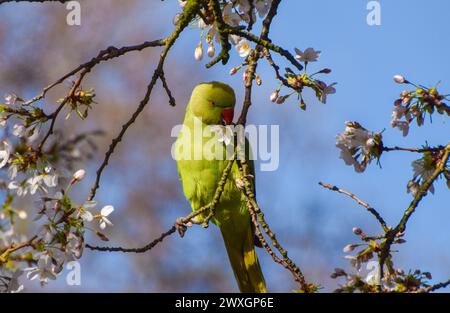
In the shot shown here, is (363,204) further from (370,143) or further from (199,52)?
(199,52)

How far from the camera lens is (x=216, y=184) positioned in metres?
4.08

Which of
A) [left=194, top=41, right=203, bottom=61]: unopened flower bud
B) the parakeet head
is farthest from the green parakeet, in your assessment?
[left=194, top=41, right=203, bottom=61]: unopened flower bud

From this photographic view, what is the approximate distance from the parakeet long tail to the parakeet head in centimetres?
67

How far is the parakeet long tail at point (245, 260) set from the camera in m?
4.26

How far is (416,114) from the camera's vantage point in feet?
8.97

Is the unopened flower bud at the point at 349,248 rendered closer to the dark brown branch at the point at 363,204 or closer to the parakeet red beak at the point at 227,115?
the dark brown branch at the point at 363,204

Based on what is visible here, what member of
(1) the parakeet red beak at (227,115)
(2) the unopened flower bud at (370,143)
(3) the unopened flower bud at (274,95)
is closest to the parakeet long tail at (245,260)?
(1) the parakeet red beak at (227,115)

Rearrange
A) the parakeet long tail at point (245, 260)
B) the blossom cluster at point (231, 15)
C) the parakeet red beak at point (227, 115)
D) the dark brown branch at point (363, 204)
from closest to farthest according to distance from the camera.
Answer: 1. the dark brown branch at point (363, 204)
2. the blossom cluster at point (231, 15)
3. the parakeet red beak at point (227, 115)
4. the parakeet long tail at point (245, 260)

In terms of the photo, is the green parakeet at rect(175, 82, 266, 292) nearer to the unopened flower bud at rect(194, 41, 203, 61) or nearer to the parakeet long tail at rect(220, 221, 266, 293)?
the parakeet long tail at rect(220, 221, 266, 293)

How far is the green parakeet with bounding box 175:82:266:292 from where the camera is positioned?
405 centimetres

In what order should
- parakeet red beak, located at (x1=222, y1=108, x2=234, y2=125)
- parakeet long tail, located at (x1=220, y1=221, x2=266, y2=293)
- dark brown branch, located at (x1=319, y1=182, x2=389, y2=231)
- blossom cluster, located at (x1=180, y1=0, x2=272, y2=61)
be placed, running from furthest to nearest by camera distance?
1. parakeet long tail, located at (x1=220, y1=221, x2=266, y2=293)
2. parakeet red beak, located at (x1=222, y1=108, x2=234, y2=125)
3. blossom cluster, located at (x1=180, y1=0, x2=272, y2=61)
4. dark brown branch, located at (x1=319, y1=182, x2=389, y2=231)

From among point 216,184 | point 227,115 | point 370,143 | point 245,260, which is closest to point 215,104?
point 227,115
